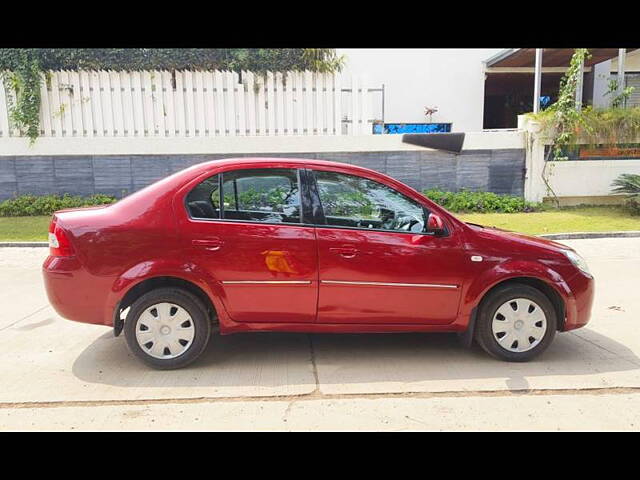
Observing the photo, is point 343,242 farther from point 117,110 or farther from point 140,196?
point 117,110

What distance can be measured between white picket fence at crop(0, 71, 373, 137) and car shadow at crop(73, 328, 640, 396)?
9.34 m

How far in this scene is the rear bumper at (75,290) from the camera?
13.5 ft

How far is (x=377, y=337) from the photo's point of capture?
16.7 feet

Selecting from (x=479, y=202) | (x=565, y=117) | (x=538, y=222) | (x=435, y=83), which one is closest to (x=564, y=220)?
(x=538, y=222)

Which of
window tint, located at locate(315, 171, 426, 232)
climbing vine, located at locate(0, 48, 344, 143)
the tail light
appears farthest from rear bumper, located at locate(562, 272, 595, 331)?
climbing vine, located at locate(0, 48, 344, 143)

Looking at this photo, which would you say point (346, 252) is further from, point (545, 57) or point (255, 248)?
point (545, 57)

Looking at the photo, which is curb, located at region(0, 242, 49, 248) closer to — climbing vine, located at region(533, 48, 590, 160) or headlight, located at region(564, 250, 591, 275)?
headlight, located at region(564, 250, 591, 275)

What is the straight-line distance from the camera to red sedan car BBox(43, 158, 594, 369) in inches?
162

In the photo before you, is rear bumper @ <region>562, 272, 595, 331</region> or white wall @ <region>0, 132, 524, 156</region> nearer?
rear bumper @ <region>562, 272, 595, 331</region>

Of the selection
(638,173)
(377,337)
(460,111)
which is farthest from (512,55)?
(377,337)

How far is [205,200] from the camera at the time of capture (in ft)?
14.0

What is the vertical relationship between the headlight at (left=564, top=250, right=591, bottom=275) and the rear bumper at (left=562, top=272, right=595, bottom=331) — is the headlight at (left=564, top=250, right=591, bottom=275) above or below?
above

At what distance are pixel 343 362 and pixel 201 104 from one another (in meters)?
10.6

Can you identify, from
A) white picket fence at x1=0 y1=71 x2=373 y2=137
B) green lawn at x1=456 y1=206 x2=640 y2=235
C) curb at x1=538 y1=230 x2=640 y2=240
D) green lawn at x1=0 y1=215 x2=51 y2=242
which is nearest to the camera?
green lawn at x1=0 y1=215 x2=51 y2=242
